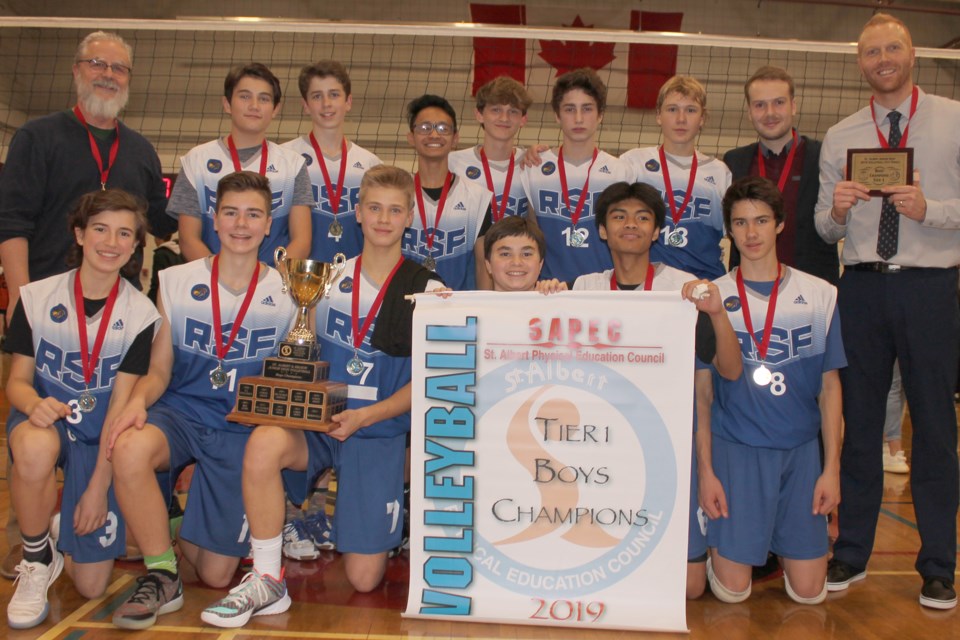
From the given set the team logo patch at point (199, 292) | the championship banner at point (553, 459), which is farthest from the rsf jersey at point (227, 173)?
the championship banner at point (553, 459)

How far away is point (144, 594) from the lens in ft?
10.7

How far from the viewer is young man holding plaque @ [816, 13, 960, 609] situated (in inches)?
150

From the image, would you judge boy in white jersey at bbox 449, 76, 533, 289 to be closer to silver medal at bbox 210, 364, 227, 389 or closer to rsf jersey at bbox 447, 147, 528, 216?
rsf jersey at bbox 447, 147, 528, 216

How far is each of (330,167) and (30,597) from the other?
2.75m

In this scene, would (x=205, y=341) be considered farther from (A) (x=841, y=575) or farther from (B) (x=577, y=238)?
(A) (x=841, y=575)

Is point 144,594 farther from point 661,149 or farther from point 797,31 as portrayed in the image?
point 797,31

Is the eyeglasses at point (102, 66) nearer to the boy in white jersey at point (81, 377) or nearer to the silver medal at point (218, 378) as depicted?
the boy in white jersey at point (81, 377)

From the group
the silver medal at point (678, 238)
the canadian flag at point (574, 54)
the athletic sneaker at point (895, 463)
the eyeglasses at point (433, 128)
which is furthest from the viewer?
the canadian flag at point (574, 54)

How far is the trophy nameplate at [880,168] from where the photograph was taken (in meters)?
3.83

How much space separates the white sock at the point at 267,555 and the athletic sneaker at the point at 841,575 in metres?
2.69

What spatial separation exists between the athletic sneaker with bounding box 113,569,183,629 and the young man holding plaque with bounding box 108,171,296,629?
30 centimetres

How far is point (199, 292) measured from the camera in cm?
378

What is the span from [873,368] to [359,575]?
2765 millimetres

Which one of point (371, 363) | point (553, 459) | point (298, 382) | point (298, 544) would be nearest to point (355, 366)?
point (371, 363)
